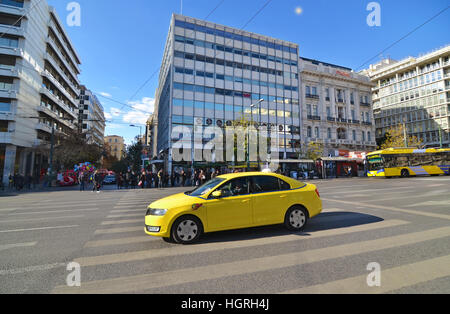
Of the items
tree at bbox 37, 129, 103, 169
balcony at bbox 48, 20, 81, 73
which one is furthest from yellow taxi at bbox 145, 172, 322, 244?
balcony at bbox 48, 20, 81, 73

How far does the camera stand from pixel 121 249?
A: 437 centimetres

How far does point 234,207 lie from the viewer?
491 centimetres

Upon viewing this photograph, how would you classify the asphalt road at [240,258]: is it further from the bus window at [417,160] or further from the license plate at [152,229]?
the bus window at [417,160]

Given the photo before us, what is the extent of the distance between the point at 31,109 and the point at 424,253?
41680mm

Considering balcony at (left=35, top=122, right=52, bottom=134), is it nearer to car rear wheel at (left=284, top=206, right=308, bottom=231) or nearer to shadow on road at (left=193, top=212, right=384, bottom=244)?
shadow on road at (left=193, top=212, right=384, bottom=244)

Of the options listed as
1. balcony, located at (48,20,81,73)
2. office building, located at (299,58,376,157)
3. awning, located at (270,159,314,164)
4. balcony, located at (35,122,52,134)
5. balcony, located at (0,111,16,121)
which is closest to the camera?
balcony, located at (0,111,16,121)

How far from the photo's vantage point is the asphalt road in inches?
113

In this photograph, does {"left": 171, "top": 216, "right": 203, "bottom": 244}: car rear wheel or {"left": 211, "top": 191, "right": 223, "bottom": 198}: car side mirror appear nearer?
{"left": 171, "top": 216, "right": 203, "bottom": 244}: car rear wheel

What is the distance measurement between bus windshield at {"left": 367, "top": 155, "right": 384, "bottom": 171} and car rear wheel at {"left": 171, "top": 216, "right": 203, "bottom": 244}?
2725cm

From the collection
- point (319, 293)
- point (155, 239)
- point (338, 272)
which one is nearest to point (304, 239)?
point (338, 272)

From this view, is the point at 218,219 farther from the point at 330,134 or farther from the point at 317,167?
the point at 330,134

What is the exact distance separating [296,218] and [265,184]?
3.82ft

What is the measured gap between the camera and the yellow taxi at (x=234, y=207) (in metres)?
4.62

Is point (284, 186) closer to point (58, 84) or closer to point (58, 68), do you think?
Answer: point (58, 84)
